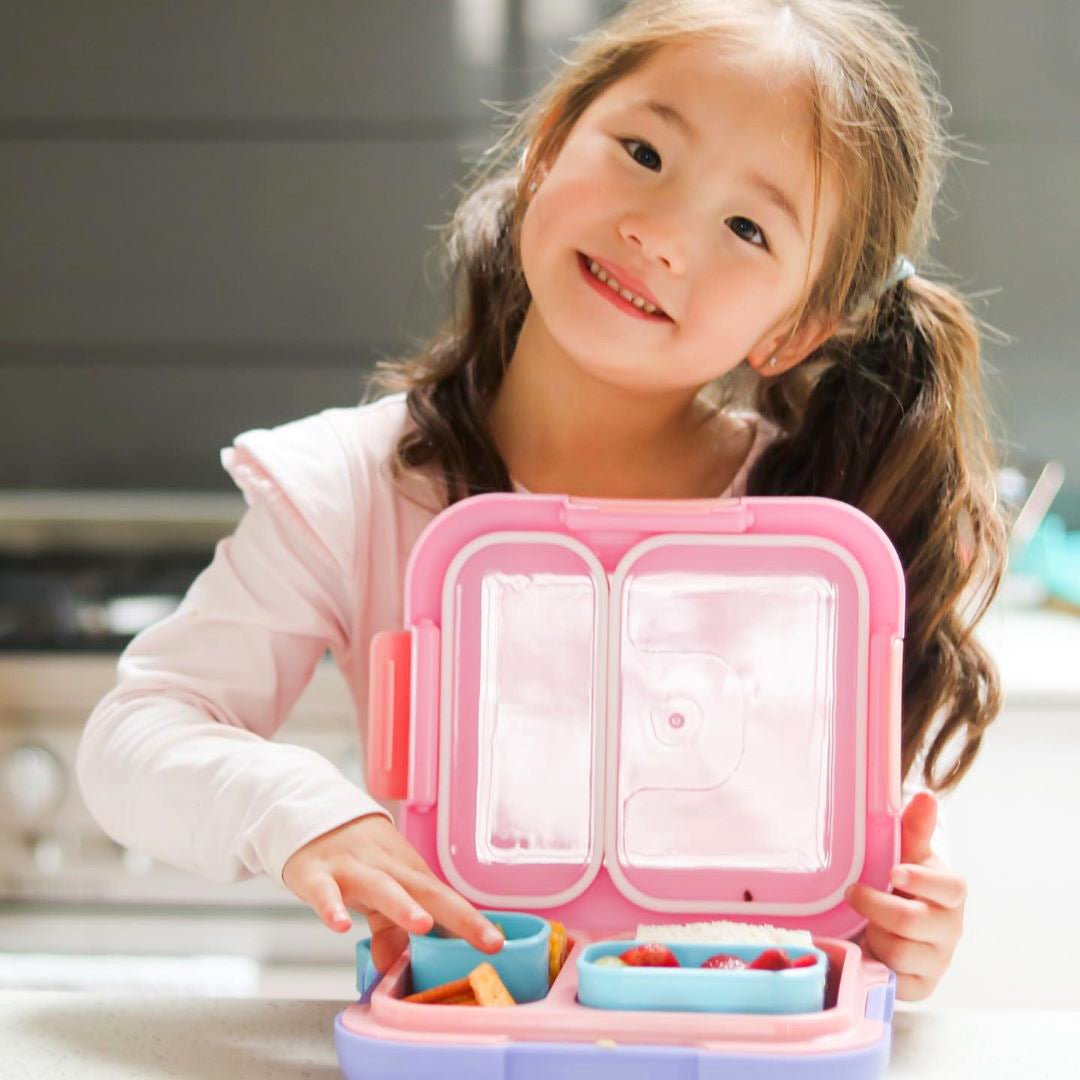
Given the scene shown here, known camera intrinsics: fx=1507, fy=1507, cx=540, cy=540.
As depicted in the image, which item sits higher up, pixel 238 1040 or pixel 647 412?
pixel 647 412

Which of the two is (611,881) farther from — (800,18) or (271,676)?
(800,18)

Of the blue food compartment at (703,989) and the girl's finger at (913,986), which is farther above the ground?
the blue food compartment at (703,989)

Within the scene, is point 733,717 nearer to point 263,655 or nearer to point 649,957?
point 649,957

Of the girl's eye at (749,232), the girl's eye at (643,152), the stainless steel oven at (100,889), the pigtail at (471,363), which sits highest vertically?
the girl's eye at (643,152)

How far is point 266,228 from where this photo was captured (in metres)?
1.93

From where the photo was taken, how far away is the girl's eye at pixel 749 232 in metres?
0.81

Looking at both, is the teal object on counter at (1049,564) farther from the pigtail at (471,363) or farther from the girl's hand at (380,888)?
the girl's hand at (380,888)

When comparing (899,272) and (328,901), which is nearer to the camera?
(328,901)

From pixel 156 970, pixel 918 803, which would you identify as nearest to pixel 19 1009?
pixel 918 803

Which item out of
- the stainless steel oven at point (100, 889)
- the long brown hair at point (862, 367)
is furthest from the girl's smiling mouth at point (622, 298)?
the stainless steel oven at point (100, 889)

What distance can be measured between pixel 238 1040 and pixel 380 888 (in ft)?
0.32

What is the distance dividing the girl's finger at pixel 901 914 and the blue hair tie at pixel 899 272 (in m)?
0.40

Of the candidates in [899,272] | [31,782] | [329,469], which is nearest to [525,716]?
[329,469]

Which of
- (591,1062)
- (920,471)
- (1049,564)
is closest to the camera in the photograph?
(591,1062)
